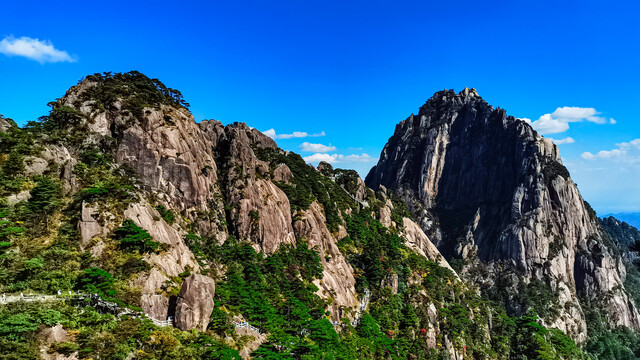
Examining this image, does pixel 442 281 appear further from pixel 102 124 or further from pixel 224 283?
pixel 102 124

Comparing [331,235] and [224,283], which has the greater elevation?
[331,235]

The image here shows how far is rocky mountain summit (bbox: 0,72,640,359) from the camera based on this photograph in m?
34.3

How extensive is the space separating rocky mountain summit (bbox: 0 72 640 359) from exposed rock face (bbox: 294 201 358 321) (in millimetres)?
349

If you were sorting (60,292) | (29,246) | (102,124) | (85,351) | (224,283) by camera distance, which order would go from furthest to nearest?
1. (102,124)
2. (224,283)
3. (29,246)
4. (60,292)
5. (85,351)

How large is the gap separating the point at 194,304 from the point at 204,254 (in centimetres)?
1773

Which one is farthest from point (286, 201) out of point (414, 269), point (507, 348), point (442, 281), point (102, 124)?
point (507, 348)

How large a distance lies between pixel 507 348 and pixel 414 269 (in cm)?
3178

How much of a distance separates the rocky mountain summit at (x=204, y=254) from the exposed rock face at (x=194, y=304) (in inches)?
6.0

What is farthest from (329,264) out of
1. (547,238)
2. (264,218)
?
(547,238)

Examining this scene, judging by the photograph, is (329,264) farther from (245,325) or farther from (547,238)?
(547,238)

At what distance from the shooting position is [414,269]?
100625mm

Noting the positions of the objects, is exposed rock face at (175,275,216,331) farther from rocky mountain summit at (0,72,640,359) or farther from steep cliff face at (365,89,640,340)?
steep cliff face at (365,89,640,340)

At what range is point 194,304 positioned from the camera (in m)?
38.1

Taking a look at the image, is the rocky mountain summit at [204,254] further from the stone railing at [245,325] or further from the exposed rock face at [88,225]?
the stone railing at [245,325]
